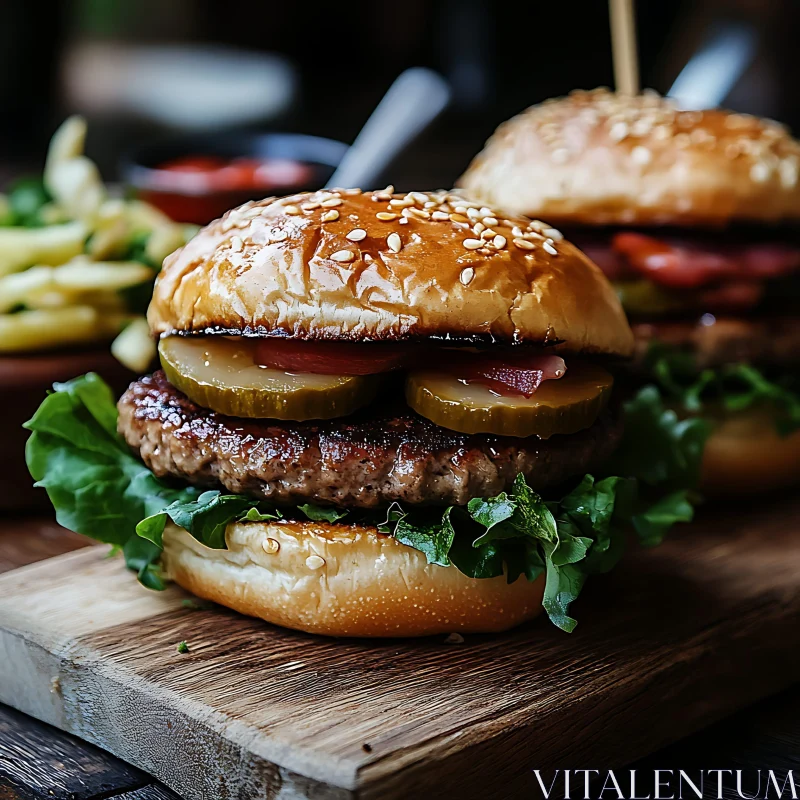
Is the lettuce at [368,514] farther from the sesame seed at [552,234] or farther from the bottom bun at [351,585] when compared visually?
the sesame seed at [552,234]

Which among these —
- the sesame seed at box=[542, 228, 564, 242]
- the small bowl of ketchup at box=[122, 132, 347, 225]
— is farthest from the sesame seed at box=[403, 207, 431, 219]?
the small bowl of ketchup at box=[122, 132, 347, 225]

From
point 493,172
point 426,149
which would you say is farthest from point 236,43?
point 493,172

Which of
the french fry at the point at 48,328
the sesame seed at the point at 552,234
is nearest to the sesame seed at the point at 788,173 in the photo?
the sesame seed at the point at 552,234

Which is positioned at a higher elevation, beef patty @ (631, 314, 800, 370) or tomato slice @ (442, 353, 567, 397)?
tomato slice @ (442, 353, 567, 397)

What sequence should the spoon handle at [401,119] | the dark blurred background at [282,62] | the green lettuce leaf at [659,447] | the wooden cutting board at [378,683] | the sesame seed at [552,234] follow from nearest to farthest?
the wooden cutting board at [378,683] < the sesame seed at [552,234] < the green lettuce leaf at [659,447] < the spoon handle at [401,119] < the dark blurred background at [282,62]

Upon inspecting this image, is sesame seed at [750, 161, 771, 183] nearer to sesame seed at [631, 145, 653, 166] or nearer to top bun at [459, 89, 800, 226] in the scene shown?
top bun at [459, 89, 800, 226]
